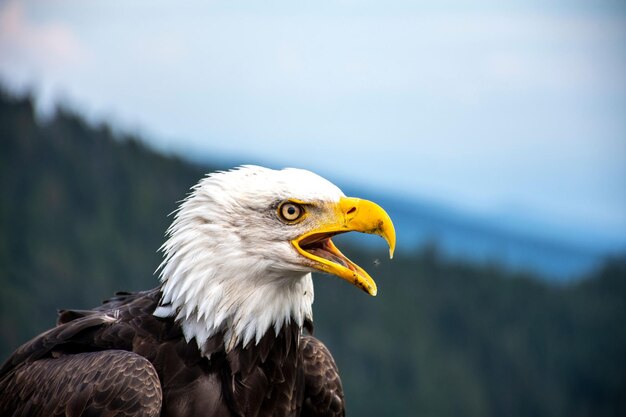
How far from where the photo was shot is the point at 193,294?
3.06 m

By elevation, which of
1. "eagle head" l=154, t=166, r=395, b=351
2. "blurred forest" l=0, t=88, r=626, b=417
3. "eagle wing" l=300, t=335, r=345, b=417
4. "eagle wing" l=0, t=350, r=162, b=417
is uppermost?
"eagle head" l=154, t=166, r=395, b=351

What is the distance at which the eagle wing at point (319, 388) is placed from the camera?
12.0 ft

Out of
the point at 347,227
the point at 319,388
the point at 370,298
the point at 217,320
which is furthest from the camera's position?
the point at 370,298

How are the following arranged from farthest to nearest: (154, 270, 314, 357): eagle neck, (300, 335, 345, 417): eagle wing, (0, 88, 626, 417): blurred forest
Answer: (0, 88, 626, 417): blurred forest, (300, 335, 345, 417): eagle wing, (154, 270, 314, 357): eagle neck

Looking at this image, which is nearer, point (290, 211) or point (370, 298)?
point (290, 211)

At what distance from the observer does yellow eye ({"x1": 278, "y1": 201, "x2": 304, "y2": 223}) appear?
299 cm

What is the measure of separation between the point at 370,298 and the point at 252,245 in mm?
15651

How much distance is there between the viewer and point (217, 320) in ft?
10.1

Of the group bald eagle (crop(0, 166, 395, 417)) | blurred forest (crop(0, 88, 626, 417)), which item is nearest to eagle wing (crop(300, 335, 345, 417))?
bald eagle (crop(0, 166, 395, 417))

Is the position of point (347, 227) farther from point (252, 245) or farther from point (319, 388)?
point (319, 388)

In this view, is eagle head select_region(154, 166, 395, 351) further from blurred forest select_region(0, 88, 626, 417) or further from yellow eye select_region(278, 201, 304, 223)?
blurred forest select_region(0, 88, 626, 417)

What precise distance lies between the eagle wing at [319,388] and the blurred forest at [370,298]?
35.5 ft

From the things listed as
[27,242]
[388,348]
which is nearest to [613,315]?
[388,348]

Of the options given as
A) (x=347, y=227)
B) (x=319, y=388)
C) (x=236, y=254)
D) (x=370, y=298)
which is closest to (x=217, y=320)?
(x=236, y=254)
